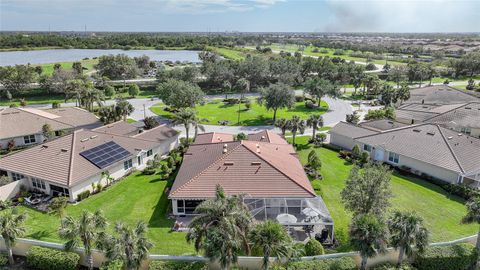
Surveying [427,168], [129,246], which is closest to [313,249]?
[129,246]

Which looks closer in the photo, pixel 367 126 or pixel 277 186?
pixel 277 186

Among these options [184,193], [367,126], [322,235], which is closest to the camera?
[322,235]

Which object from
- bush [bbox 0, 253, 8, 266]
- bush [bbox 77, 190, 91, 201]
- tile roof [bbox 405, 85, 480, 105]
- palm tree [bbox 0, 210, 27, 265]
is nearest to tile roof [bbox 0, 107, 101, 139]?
bush [bbox 77, 190, 91, 201]

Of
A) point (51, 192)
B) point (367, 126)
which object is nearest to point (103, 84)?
point (51, 192)

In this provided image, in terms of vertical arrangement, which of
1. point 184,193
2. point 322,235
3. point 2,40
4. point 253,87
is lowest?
point 322,235

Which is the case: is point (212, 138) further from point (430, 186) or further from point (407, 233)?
point (407, 233)

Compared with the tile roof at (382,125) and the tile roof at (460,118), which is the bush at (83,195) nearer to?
the tile roof at (382,125)

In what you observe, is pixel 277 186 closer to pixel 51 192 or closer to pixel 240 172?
pixel 240 172
